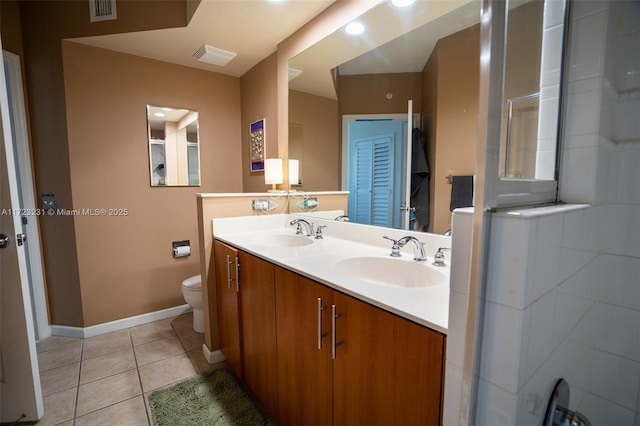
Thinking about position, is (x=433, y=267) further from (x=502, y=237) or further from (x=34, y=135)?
(x=34, y=135)

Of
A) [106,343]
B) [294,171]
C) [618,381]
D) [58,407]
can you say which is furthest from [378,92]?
[106,343]

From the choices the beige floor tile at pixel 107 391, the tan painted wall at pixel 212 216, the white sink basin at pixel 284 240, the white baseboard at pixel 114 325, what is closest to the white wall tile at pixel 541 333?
the tan painted wall at pixel 212 216

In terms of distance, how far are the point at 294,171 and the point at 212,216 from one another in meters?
0.71

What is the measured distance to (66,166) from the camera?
7.06ft

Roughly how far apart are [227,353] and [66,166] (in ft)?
6.21

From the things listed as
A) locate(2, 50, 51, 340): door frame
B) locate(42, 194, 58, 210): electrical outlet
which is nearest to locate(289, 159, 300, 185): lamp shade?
locate(42, 194, 58, 210): electrical outlet

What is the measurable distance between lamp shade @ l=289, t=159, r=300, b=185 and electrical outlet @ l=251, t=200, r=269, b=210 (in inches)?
10.8

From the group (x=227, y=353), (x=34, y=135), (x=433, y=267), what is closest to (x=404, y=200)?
(x=433, y=267)

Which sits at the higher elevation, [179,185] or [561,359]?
[179,185]

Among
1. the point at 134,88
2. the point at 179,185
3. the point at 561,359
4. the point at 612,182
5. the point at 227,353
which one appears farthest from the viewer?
the point at 179,185

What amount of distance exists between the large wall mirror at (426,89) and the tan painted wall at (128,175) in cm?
140

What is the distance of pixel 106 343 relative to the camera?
86.3 inches

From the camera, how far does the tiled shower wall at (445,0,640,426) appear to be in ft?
1.63

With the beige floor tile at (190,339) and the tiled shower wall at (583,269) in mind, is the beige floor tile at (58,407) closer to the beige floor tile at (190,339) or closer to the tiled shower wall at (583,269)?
the beige floor tile at (190,339)
